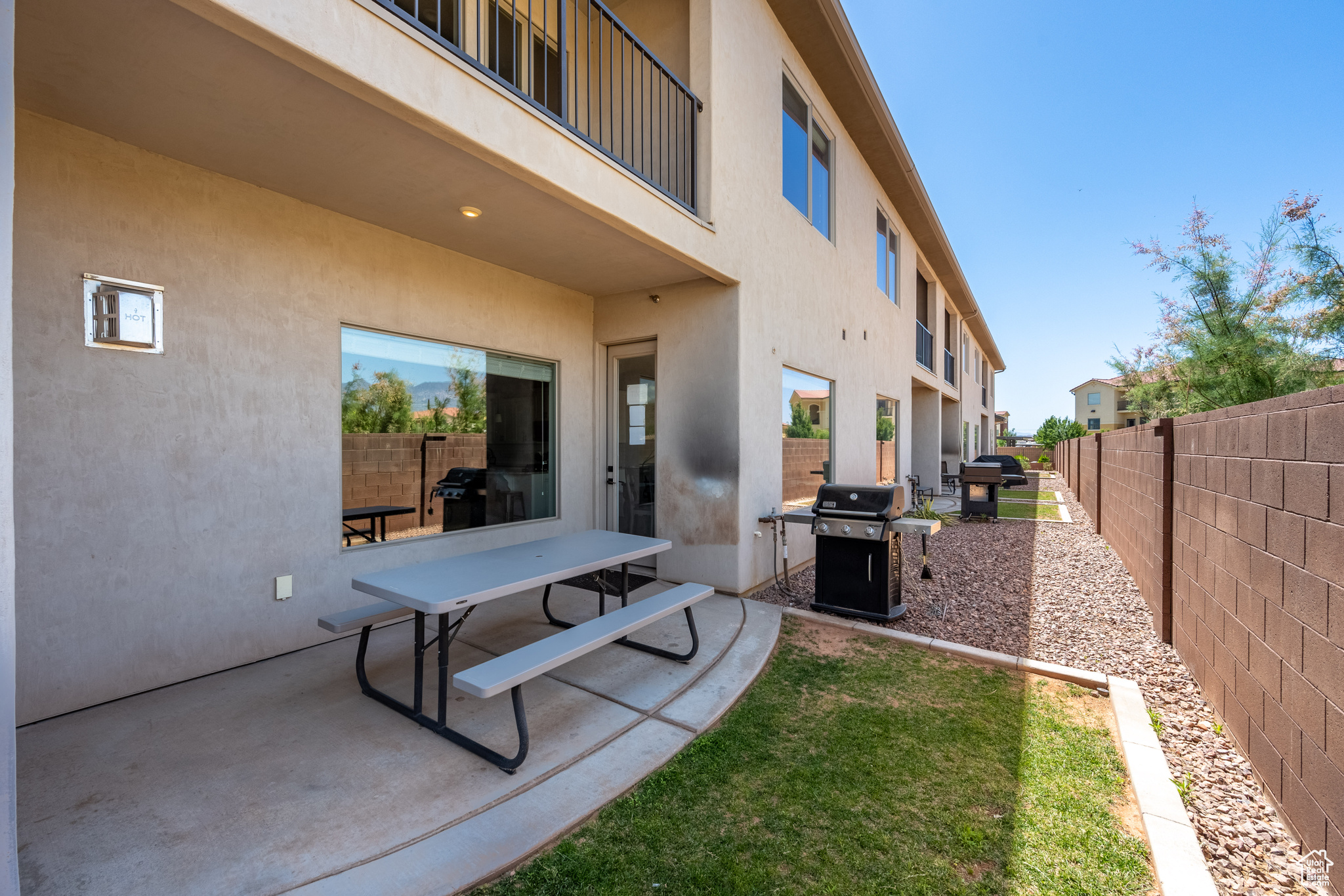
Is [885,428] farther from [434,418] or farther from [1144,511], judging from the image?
[434,418]

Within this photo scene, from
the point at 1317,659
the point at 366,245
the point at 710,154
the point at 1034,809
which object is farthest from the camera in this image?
the point at 710,154

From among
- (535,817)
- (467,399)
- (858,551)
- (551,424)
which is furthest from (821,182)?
(535,817)

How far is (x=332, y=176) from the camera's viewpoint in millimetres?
3473

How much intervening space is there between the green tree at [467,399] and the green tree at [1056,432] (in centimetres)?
3428

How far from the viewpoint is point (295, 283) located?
152 inches

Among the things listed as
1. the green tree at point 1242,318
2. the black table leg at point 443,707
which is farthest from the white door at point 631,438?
the green tree at point 1242,318

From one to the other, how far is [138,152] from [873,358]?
9.40 metres

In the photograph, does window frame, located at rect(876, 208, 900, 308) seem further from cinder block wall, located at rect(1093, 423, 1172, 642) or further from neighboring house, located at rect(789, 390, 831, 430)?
cinder block wall, located at rect(1093, 423, 1172, 642)

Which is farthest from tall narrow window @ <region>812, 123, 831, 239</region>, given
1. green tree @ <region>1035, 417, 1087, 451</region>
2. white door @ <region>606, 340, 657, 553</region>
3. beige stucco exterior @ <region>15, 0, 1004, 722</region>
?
green tree @ <region>1035, 417, 1087, 451</region>

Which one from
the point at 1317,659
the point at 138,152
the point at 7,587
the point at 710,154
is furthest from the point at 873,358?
the point at 7,587

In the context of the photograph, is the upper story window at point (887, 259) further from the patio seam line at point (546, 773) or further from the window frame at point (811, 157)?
the patio seam line at point (546, 773)

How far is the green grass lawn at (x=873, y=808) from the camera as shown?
6.55ft

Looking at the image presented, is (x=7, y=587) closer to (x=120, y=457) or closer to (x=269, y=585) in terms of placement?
(x=120, y=457)

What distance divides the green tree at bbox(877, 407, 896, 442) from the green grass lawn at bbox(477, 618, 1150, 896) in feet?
23.4
